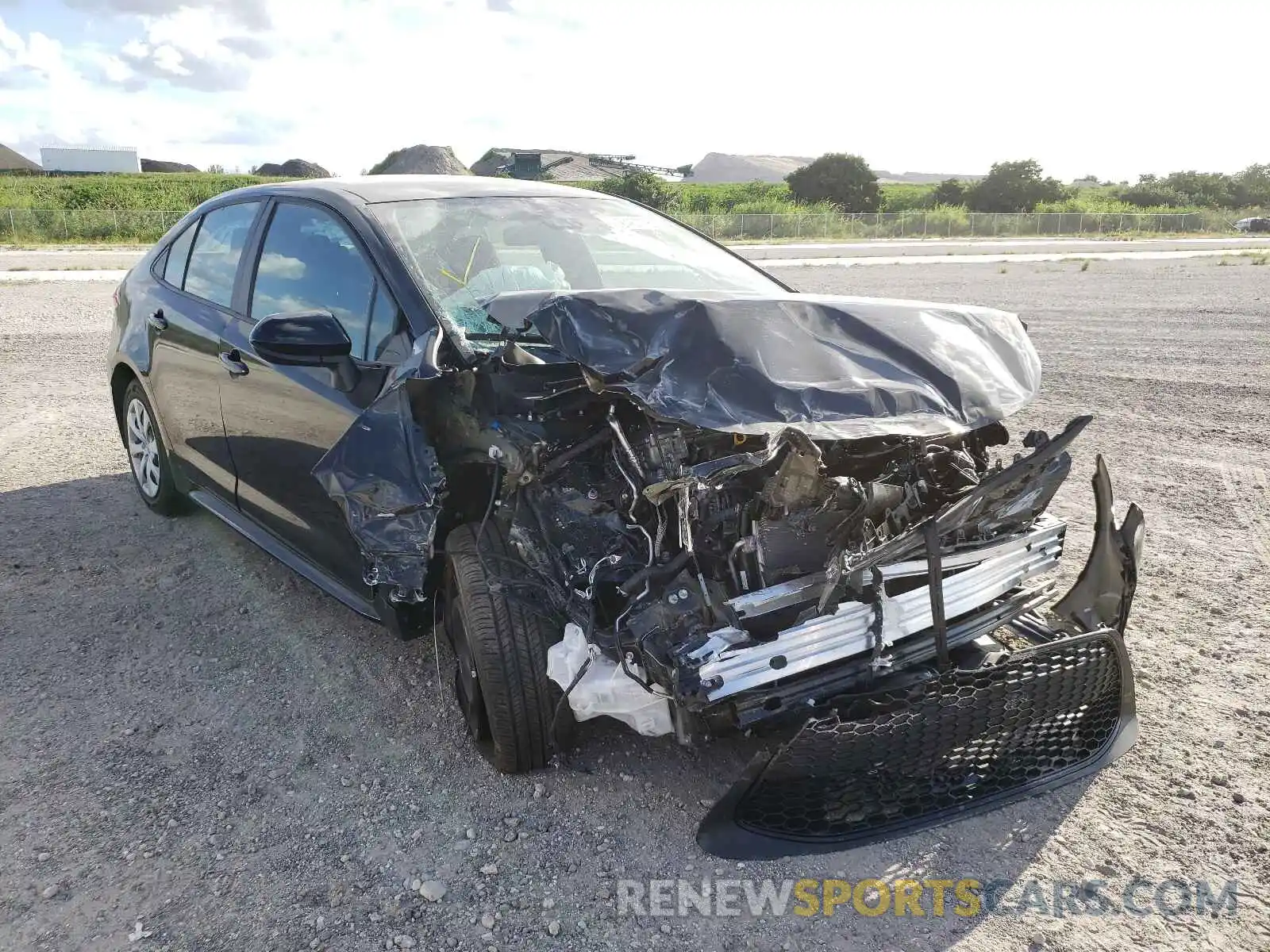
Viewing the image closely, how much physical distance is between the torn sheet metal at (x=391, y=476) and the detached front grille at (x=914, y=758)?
4.00 feet

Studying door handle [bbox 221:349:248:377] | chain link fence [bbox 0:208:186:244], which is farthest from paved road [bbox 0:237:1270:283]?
door handle [bbox 221:349:248:377]

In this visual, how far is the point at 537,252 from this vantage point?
149 inches

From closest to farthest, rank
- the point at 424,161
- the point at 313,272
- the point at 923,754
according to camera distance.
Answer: the point at 923,754 → the point at 313,272 → the point at 424,161

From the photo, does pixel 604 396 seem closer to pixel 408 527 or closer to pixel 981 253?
pixel 408 527

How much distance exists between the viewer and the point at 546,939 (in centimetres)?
237

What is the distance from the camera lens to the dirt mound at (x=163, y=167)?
231 ft

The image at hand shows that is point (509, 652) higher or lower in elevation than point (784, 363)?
lower

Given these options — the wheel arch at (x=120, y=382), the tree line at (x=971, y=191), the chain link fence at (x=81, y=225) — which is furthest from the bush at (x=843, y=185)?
the wheel arch at (x=120, y=382)

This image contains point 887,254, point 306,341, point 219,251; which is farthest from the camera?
point 887,254

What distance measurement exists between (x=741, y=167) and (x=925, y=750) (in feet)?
519

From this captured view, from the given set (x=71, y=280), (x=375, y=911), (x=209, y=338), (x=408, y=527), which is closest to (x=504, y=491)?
(x=408, y=527)

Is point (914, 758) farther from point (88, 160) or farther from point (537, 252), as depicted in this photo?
point (88, 160)

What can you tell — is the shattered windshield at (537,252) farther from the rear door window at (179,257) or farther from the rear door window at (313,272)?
the rear door window at (179,257)

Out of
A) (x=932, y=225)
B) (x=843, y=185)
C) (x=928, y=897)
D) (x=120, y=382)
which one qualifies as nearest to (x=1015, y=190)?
(x=843, y=185)
